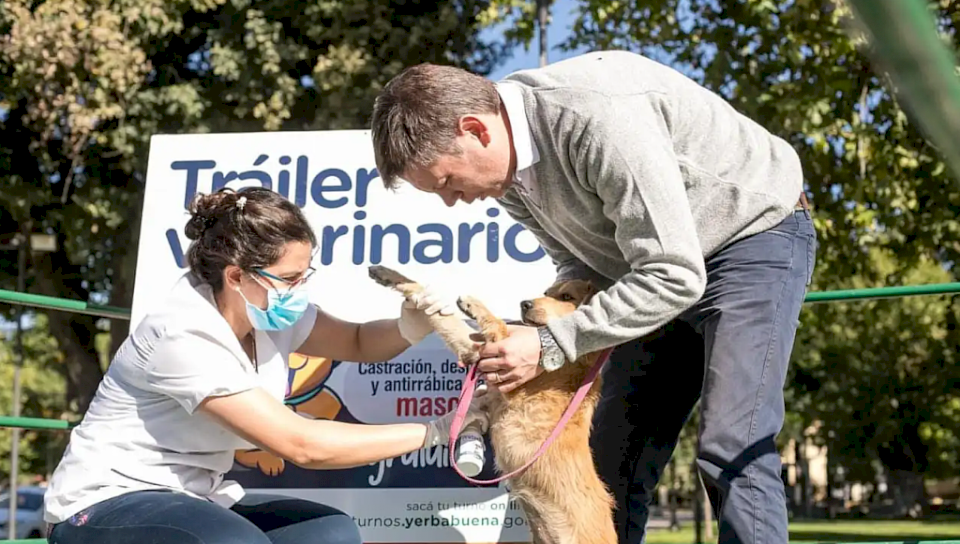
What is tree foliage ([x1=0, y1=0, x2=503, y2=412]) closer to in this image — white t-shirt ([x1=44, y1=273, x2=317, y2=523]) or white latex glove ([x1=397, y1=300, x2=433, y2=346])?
white latex glove ([x1=397, y1=300, x2=433, y2=346])

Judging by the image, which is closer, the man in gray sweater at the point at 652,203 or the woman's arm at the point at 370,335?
the man in gray sweater at the point at 652,203

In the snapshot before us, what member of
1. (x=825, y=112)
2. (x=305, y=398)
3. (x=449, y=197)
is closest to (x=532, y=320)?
(x=449, y=197)

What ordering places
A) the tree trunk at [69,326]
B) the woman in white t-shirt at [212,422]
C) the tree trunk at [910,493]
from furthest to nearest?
the tree trunk at [910,493] < the tree trunk at [69,326] < the woman in white t-shirt at [212,422]

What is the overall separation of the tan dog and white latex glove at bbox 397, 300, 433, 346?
0.09 m

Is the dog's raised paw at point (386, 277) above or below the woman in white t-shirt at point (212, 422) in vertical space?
above

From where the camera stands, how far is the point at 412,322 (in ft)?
11.0

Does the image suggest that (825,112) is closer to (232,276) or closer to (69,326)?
(232,276)

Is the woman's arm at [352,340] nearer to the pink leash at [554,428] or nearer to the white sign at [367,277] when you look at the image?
the pink leash at [554,428]

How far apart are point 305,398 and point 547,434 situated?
138cm

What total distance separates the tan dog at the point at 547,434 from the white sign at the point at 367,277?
76 centimetres

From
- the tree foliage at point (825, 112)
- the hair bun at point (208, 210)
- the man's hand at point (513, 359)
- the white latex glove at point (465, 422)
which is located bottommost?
the white latex glove at point (465, 422)

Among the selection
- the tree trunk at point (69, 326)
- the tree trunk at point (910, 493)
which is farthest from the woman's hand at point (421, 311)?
the tree trunk at point (910, 493)

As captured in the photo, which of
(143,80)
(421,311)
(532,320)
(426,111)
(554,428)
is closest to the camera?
(426,111)

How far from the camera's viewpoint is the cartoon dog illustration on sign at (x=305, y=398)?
13.3ft
